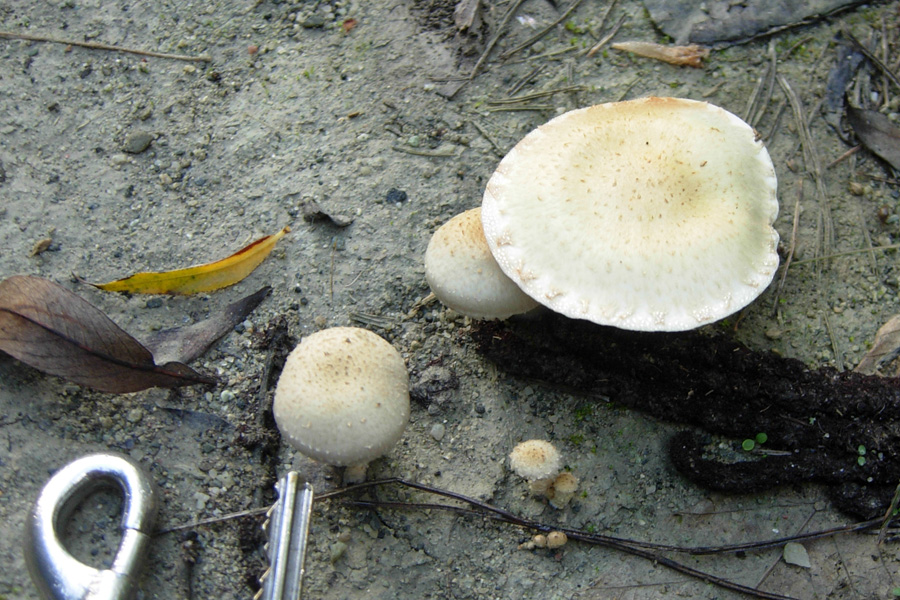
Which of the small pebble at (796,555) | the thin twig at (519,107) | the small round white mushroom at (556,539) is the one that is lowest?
the small pebble at (796,555)

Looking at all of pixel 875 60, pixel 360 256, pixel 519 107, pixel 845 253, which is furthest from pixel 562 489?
pixel 875 60

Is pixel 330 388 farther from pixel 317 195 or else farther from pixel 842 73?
pixel 842 73

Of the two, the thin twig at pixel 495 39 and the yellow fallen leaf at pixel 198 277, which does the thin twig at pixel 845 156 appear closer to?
the thin twig at pixel 495 39

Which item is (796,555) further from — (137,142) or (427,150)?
(137,142)

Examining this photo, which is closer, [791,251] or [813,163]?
[791,251]

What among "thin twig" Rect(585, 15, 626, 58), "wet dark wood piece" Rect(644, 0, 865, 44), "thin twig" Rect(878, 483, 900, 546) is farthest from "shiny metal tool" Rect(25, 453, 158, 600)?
"wet dark wood piece" Rect(644, 0, 865, 44)

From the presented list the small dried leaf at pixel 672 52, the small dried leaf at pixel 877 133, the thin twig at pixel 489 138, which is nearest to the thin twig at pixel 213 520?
the thin twig at pixel 489 138
